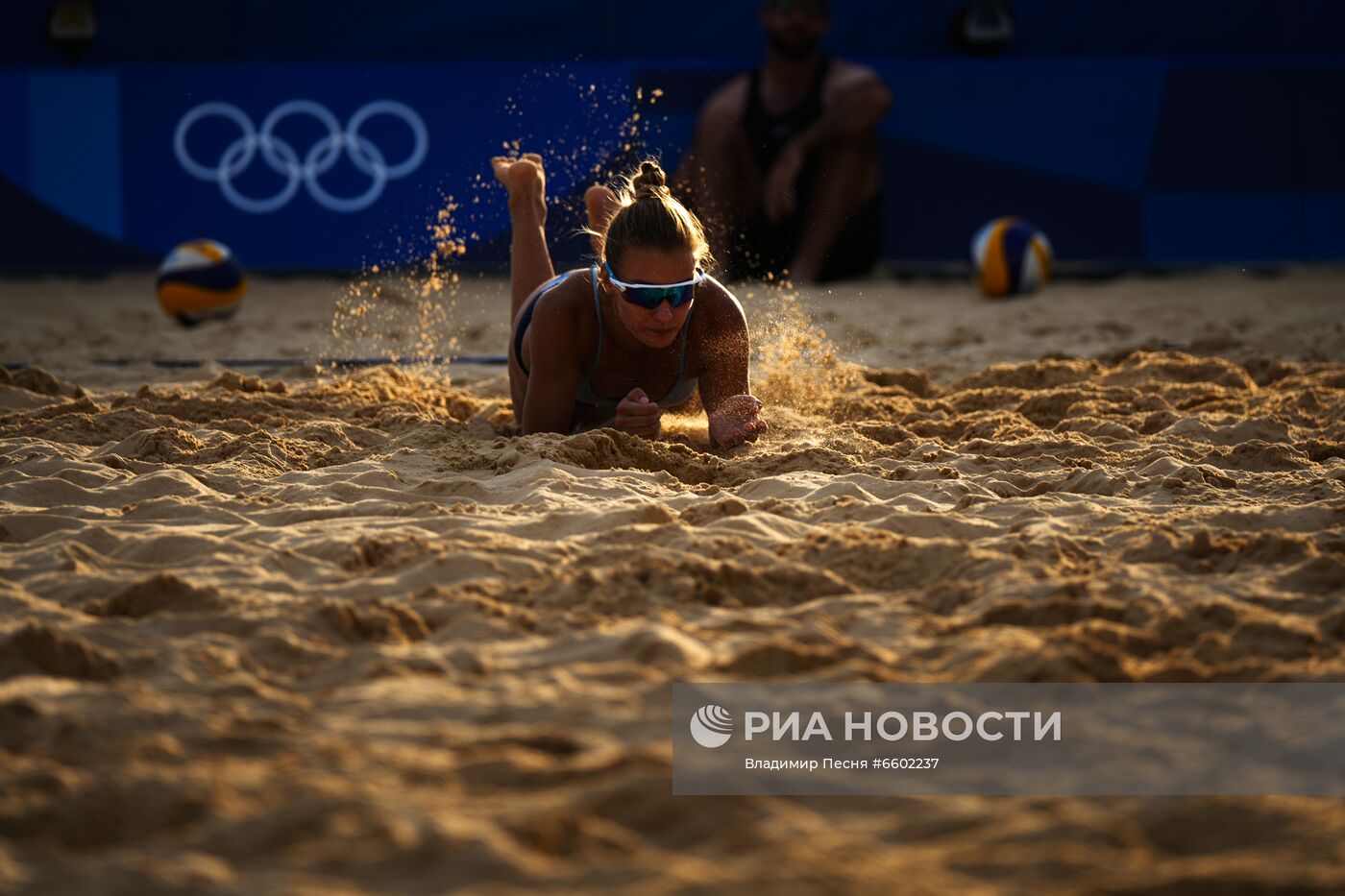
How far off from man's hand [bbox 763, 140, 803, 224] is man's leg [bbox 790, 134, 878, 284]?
19 cm

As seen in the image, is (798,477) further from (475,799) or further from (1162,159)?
(1162,159)

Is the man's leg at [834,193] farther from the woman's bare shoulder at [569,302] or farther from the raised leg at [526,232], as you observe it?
the woman's bare shoulder at [569,302]

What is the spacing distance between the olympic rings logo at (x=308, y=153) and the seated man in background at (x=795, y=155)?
1.93 m

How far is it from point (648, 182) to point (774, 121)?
4934mm

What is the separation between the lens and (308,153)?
8.86m

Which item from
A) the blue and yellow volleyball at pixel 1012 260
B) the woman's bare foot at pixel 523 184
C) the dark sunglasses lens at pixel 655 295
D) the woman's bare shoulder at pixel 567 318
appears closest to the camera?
the dark sunglasses lens at pixel 655 295

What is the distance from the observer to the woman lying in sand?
3.83 metres

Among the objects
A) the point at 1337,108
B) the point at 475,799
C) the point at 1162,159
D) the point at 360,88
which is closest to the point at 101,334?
the point at 360,88

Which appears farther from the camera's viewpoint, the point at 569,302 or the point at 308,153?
the point at 308,153

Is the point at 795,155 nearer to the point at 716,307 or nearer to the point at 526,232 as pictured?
the point at 526,232

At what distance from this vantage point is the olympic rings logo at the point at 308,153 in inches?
348

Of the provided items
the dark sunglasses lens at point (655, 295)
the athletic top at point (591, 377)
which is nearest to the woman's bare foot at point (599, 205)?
the athletic top at point (591, 377)

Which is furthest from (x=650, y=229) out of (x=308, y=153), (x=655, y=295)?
(x=308, y=153)

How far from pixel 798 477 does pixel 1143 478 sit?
3.03 feet
